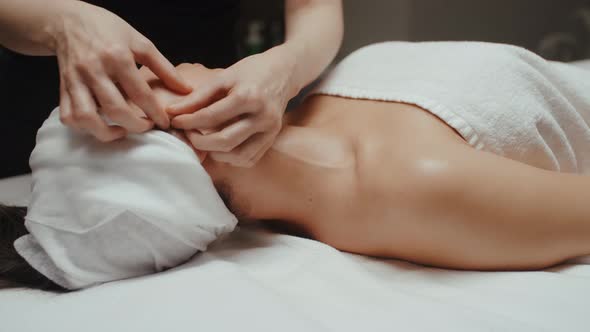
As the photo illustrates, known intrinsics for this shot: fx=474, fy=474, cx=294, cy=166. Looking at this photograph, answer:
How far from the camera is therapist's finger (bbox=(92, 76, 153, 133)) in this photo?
57 centimetres

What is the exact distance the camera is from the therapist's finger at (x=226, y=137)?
24.7 inches

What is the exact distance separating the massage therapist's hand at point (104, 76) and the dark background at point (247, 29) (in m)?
0.61

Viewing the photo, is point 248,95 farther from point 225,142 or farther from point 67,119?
point 67,119

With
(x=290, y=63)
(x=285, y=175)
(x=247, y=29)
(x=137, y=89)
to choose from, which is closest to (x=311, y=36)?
(x=290, y=63)

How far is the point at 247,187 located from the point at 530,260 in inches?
17.5

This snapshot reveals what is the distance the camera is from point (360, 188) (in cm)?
74

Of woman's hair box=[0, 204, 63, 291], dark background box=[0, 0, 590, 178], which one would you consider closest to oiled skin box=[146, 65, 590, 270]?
woman's hair box=[0, 204, 63, 291]

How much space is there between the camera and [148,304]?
0.61m

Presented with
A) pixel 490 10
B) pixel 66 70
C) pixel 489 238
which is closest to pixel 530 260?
pixel 489 238

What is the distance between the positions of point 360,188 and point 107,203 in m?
0.37

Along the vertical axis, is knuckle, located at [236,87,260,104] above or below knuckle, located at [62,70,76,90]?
below

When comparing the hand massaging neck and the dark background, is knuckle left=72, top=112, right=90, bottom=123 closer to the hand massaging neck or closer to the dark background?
the hand massaging neck

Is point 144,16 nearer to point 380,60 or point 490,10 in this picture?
point 380,60

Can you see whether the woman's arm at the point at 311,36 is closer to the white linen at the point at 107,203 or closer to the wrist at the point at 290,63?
the wrist at the point at 290,63
